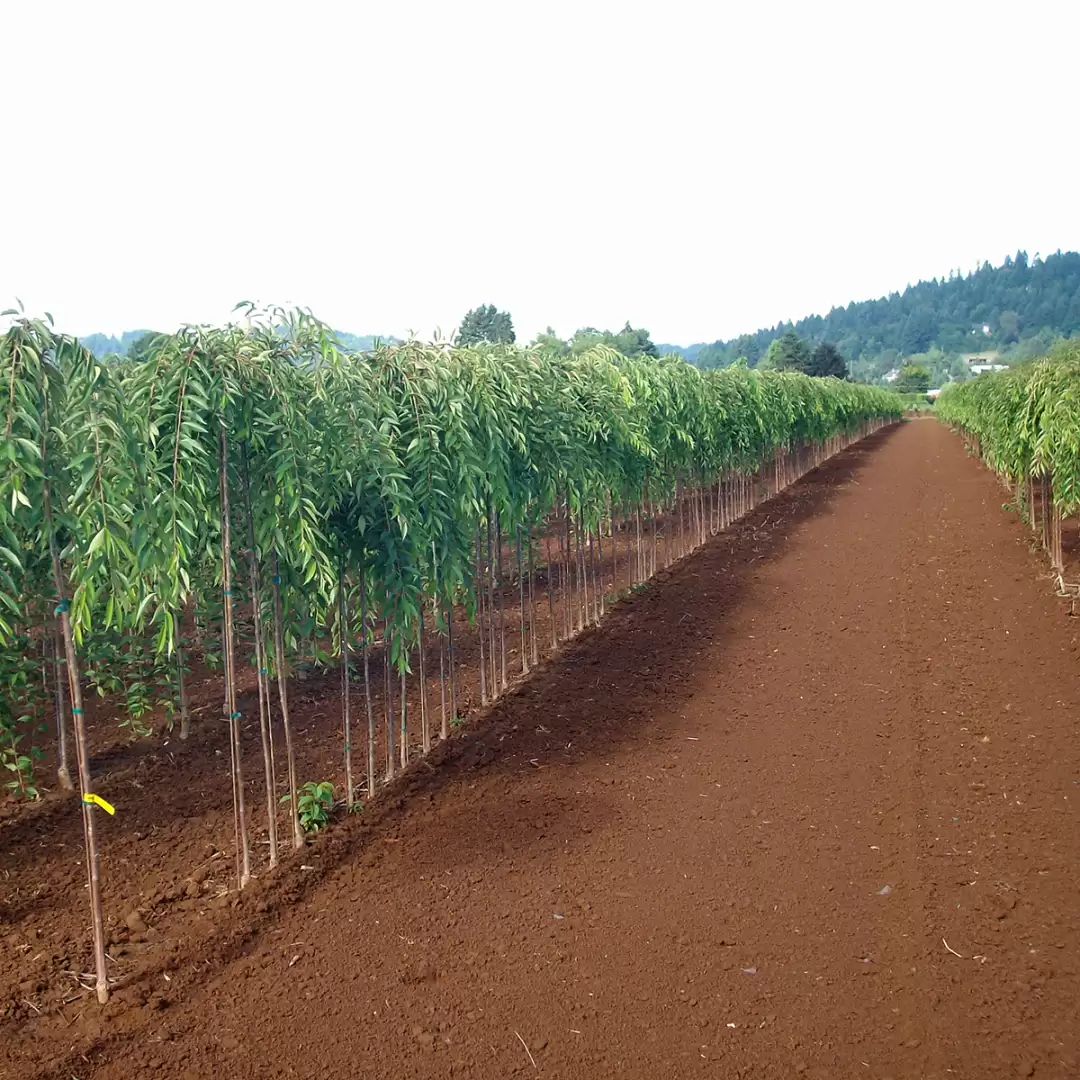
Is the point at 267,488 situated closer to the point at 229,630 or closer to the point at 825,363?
the point at 229,630

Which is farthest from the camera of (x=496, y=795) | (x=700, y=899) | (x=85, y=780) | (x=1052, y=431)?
(x=1052, y=431)

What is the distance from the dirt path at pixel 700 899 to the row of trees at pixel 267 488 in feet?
2.30

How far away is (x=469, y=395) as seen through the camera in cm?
638

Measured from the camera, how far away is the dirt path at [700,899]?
3.61 m

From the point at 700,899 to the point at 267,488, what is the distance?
3.28 m

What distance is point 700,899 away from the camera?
15.6 feet

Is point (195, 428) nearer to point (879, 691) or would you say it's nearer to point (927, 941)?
point (927, 941)

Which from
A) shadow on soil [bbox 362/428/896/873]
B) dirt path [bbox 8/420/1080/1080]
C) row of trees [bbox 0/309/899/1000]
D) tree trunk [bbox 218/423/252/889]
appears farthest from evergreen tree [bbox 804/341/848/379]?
tree trunk [bbox 218/423/252/889]

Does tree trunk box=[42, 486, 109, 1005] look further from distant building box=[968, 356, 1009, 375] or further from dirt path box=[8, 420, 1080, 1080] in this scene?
distant building box=[968, 356, 1009, 375]

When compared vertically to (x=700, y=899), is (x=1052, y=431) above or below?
above

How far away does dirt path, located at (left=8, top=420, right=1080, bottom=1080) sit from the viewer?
11.9 ft

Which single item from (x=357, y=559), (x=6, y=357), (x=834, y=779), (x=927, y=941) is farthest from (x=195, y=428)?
(x=834, y=779)

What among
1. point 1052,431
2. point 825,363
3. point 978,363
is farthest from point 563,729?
point 978,363

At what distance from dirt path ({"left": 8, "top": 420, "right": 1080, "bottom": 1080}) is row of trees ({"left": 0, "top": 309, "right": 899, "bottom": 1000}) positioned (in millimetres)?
700
